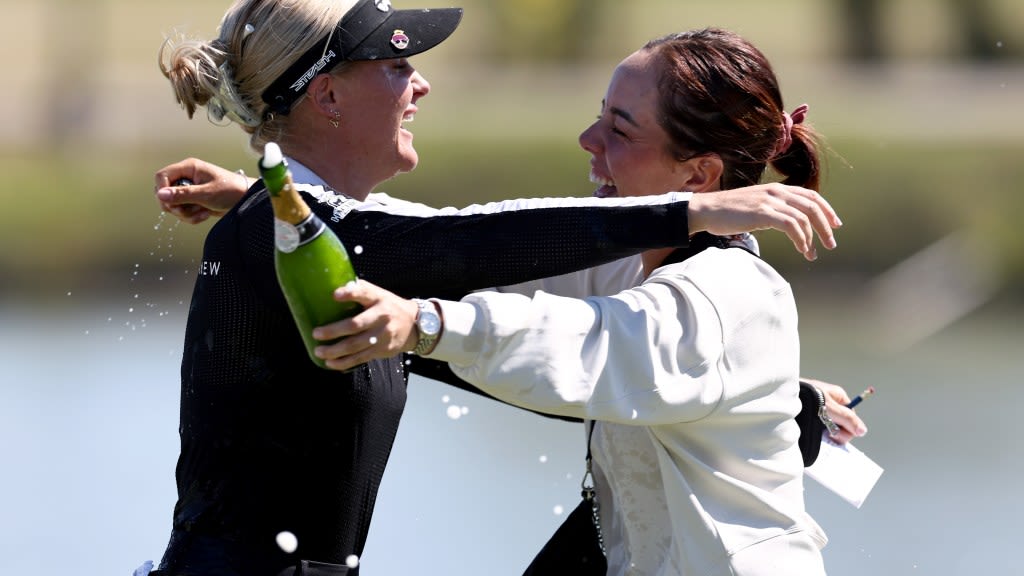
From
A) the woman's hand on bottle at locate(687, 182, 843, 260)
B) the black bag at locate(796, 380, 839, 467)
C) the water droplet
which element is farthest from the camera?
the black bag at locate(796, 380, 839, 467)

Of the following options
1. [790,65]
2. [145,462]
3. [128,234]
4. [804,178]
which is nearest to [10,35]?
[128,234]

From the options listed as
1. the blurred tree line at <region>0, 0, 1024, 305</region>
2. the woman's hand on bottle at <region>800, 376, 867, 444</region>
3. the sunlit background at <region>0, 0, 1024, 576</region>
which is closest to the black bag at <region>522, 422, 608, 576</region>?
the woman's hand on bottle at <region>800, 376, 867, 444</region>

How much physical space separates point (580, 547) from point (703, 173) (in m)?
0.80

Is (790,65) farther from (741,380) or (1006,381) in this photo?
(741,380)

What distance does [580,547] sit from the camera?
2879mm

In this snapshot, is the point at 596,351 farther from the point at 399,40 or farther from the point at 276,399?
the point at 399,40

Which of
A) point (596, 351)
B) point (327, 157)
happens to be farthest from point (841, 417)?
point (327, 157)

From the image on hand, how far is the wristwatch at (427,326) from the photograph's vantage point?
2.14m

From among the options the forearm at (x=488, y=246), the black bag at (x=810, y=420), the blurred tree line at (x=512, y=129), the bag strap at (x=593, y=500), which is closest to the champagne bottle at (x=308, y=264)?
the forearm at (x=488, y=246)

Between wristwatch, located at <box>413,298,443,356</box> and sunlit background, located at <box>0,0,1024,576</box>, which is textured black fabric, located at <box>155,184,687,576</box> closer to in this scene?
wristwatch, located at <box>413,298,443,356</box>

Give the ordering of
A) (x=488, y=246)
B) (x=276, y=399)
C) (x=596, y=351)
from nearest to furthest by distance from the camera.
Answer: (x=596, y=351)
(x=488, y=246)
(x=276, y=399)

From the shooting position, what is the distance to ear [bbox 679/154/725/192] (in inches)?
114

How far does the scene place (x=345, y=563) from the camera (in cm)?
276

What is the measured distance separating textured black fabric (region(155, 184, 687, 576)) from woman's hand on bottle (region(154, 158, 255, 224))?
43 centimetres
